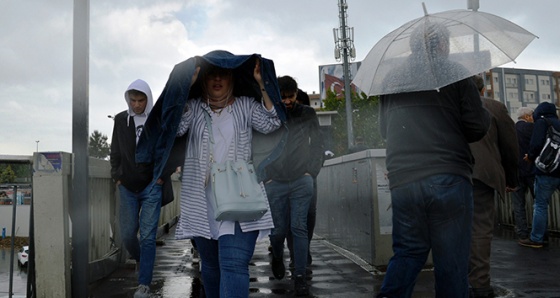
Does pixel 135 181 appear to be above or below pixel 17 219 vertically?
above

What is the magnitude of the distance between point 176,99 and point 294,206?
2697mm

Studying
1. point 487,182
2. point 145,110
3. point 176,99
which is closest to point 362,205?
point 487,182

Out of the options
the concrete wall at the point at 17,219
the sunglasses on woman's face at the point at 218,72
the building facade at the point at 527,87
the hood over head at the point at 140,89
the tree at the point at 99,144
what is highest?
the building facade at the point at 527,87

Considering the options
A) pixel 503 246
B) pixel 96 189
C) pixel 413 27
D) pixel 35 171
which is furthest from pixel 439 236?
pixel 503 246

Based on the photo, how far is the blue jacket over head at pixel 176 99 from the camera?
3334mm

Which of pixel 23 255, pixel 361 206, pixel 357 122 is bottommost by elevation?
pixel 23 255

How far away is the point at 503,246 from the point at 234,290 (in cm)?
651

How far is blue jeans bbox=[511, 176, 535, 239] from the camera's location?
9008 millimetres

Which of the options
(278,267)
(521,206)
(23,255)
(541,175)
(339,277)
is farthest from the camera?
(521,206)

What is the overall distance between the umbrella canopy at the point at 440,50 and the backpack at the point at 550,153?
455 cm

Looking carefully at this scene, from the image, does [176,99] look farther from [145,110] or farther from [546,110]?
[546,110]

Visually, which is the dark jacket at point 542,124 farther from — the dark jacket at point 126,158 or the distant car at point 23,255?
the distant car at point 23,255

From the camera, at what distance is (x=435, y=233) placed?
3.41 metres

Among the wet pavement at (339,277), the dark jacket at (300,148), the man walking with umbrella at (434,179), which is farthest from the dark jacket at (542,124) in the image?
the man walking with umbrella at (434,179)
